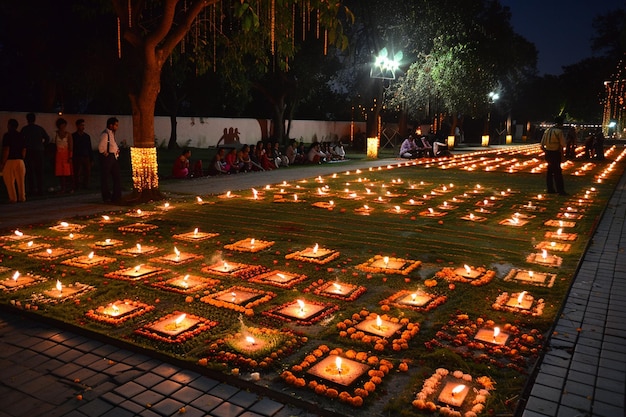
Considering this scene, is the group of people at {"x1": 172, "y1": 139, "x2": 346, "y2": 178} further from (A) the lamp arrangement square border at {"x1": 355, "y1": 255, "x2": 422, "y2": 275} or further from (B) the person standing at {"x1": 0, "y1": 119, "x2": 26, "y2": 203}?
(A) the lamp arrangement square border at {"x1": 355, "y1": 255, "x2": 422, "y2": 275}

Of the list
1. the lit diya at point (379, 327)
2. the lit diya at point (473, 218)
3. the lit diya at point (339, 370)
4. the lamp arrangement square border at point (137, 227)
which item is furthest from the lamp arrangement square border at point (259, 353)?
the lit diya at point (473, 218)

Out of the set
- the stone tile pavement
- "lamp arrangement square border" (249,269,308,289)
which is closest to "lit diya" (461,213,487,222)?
the stone tile pavement

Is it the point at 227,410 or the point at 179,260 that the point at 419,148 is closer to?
the point at 179,260

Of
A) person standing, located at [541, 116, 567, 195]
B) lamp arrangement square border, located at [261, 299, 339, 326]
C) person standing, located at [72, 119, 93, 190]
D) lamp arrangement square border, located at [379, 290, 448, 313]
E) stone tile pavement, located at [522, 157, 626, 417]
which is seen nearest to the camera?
stone tile pavement, located at [522, 157, 626, 417]

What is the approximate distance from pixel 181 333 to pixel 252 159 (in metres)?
15.5

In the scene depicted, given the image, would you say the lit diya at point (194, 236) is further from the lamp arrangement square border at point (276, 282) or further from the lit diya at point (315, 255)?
the lamp arrangement square border at point (276, 282)

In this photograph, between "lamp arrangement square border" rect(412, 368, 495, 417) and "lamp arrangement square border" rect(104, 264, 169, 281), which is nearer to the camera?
"lamp arrangement square border" rect(412, 368, 495, 417)

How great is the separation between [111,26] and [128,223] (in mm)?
11744

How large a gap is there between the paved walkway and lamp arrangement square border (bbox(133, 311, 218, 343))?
256mm

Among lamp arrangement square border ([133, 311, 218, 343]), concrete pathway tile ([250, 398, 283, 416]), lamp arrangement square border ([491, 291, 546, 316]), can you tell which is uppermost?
lamp arrangement square border ([133, 311, 218, 343])

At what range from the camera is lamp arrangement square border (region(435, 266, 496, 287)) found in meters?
6.16

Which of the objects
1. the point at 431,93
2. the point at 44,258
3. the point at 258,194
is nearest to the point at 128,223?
the point at 44,258

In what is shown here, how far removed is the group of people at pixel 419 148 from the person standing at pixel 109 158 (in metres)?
18.4

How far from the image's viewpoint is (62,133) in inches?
501
